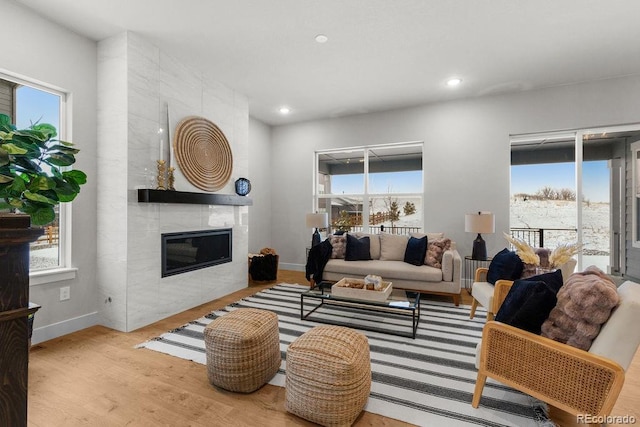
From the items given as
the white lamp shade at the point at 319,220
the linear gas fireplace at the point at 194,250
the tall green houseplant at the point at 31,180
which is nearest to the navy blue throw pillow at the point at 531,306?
the tall green houseplant at the point at 31,180

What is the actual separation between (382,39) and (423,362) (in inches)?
116

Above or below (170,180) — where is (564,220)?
below

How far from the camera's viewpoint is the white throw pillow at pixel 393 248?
445cm

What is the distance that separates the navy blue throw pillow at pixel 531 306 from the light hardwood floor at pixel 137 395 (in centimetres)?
59

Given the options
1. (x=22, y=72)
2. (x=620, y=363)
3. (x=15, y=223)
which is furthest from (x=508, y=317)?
(x=22, y=72)

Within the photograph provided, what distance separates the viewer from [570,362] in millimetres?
1523

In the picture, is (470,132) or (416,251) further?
(470,132)

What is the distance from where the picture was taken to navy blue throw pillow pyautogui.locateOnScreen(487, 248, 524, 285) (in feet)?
10.1

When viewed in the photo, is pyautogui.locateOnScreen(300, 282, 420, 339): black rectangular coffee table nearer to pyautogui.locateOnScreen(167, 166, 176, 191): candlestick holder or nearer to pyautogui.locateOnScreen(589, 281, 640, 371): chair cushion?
pyautogui.locateOnScreen(589, 281, 640, 371): chair cushion

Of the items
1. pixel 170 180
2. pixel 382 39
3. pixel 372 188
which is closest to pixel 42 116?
pixel 170 180

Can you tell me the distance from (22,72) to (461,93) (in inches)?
192

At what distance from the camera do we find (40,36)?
8.86 feet

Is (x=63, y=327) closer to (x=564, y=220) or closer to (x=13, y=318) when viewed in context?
(x=13, y=318)

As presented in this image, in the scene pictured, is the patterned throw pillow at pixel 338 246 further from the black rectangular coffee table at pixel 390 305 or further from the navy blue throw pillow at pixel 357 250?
the black rectangular coffee table at pixel 390 305
